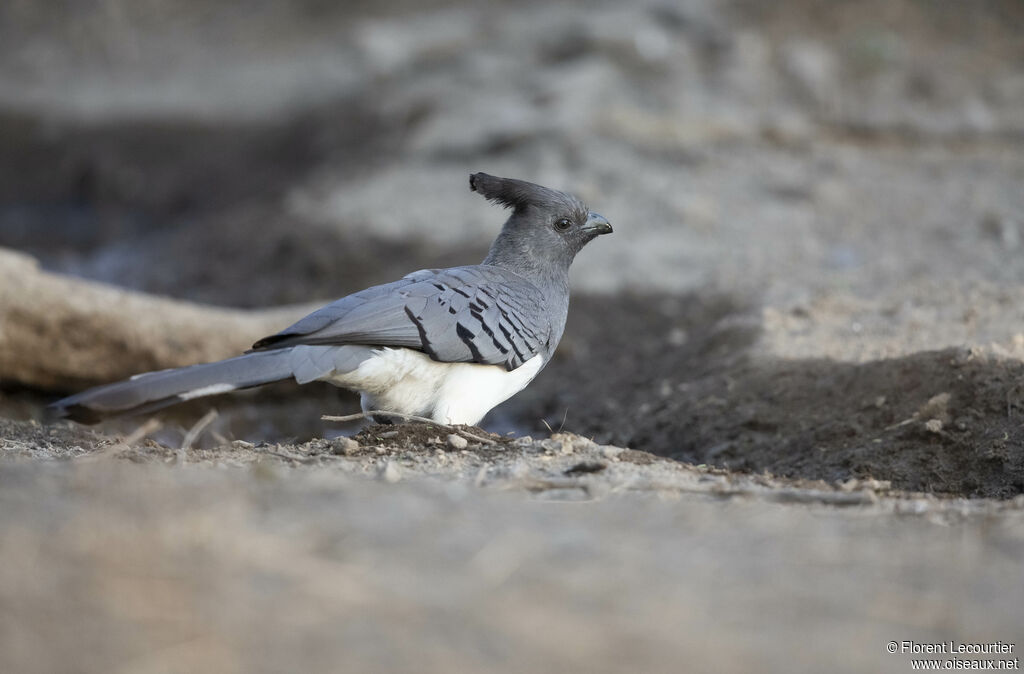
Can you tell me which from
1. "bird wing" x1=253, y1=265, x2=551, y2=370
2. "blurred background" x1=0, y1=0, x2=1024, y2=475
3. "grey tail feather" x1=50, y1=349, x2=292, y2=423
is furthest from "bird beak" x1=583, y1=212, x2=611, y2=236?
"grey tail feather" x1=50, y1=349, x2=292, y2=423

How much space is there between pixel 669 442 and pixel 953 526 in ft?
9.33

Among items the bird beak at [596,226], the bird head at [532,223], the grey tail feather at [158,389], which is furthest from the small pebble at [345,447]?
the bird beak at [596,226]

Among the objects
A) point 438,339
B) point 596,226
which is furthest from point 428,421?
point 596,226

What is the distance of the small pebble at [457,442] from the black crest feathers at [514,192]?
5.64ft

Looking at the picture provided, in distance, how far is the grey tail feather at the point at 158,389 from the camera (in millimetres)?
4422

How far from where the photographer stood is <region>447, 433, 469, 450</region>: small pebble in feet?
15.7

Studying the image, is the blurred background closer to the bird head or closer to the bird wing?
the bird head

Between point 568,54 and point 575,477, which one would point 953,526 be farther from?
point 568,54

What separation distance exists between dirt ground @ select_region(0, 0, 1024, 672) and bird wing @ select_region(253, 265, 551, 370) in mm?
446

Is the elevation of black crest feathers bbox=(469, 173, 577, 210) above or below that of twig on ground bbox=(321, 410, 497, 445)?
above

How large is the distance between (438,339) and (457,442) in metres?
0.59

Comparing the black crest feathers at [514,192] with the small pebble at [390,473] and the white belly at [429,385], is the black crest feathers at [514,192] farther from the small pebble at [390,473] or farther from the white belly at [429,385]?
the small pebble at [390,473]

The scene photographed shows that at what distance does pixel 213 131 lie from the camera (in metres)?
16.8

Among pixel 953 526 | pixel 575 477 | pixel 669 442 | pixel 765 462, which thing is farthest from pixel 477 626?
pixel 669 442
